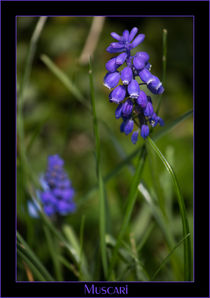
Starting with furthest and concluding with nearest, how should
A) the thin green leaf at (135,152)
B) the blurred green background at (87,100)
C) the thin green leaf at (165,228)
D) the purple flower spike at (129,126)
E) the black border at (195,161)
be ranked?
the blurred green background at (87,100) < the thin green leaf at (165,228) < the black border at (195,161) < the thin green leaf at (135,152) < the purple flower spike at (129,126)

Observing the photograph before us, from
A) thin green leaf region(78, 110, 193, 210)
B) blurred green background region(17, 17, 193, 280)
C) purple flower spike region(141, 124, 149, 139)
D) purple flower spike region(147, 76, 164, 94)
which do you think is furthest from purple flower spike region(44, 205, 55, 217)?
purple flower spike region(147, 76, 164, 94)

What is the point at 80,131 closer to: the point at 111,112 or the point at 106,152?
the point at 111,112

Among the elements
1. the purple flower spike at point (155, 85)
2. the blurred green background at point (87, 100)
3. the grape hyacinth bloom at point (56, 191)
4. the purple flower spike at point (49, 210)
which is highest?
the blurred green background at point (87, 100)

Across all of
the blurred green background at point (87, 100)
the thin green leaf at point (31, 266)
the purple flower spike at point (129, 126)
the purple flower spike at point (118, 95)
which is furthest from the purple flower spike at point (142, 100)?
the blurred green background at point (87, 100)

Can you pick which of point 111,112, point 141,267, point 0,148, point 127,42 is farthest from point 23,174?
point 111,112

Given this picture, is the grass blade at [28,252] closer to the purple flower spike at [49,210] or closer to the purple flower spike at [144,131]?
the purple flower spike at [49,210]
